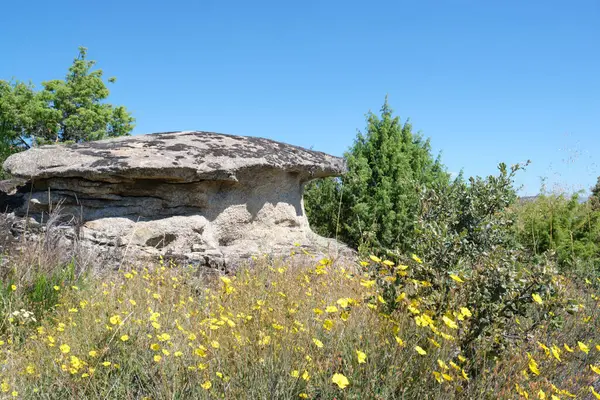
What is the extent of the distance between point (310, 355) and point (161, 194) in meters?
4.55

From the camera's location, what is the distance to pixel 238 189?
7.45 metres

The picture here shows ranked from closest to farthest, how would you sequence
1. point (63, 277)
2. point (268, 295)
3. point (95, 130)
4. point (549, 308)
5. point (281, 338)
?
1. point (281, 338)
2. point (549, 308)
3. point (268, 295)
4. point (63, 277)
5. point (95, 130)

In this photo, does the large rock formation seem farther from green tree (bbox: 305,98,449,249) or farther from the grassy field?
the grassy field

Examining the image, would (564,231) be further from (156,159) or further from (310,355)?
(310,355)

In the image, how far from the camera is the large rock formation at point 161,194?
6570 millimetres

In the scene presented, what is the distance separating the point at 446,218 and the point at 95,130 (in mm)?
18835

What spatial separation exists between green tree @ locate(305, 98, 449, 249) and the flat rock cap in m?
1.55

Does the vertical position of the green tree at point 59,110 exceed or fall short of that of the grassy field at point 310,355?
it exceeds it

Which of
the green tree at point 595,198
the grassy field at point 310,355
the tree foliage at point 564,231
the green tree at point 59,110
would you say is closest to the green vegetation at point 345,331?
the grassy field at point 310,355

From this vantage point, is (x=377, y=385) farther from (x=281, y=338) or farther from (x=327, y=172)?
(x=327, y=172)

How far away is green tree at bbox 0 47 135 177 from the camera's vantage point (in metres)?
19.2

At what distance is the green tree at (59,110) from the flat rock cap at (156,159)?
13.2m

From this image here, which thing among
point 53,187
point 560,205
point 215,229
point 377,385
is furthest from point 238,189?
point 560,205

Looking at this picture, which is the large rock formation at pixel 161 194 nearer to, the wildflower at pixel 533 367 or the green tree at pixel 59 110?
the wildflower at pixel 533 367
